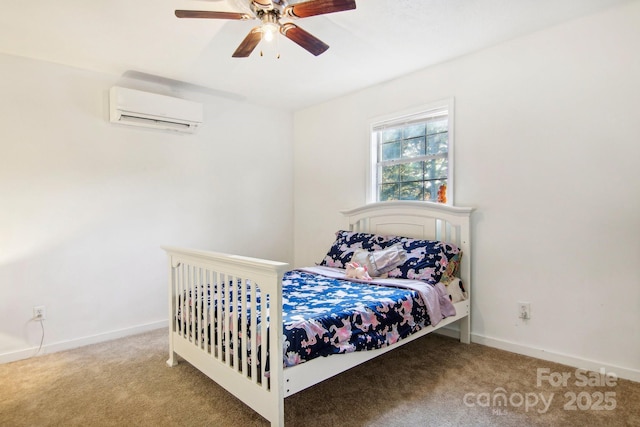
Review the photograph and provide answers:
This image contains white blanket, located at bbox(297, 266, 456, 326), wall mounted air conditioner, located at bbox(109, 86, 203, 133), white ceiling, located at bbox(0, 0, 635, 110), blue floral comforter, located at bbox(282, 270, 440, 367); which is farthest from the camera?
wall mounted air conditioner, located at bbox(109, 86, 203, 133)

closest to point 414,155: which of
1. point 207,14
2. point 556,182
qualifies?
point 556,182

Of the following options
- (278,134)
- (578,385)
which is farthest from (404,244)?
(278,134)

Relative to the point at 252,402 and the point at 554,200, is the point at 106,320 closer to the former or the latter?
the point at 252,402

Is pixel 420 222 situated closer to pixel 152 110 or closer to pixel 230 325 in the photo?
pixel 230 325

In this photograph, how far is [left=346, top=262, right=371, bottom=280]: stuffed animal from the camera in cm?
286

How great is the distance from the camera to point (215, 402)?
2041 mm

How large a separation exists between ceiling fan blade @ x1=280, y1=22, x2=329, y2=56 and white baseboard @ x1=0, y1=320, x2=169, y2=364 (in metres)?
2.82

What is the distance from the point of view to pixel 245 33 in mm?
2531

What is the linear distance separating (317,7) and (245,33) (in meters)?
0.88

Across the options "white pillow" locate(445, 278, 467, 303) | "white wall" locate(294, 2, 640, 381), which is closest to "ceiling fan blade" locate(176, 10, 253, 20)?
"white wall" locate(294, 2, 640, 381)

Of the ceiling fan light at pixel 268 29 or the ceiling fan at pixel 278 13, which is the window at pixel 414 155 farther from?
the ceiling fan light at pixel 268 29

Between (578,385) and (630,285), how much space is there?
708 millimetres

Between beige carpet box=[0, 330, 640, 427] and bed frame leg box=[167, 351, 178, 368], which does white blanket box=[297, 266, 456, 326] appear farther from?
bed frame leg box=[167, 351, 178, 368]

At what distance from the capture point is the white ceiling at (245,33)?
2213 millimetres
